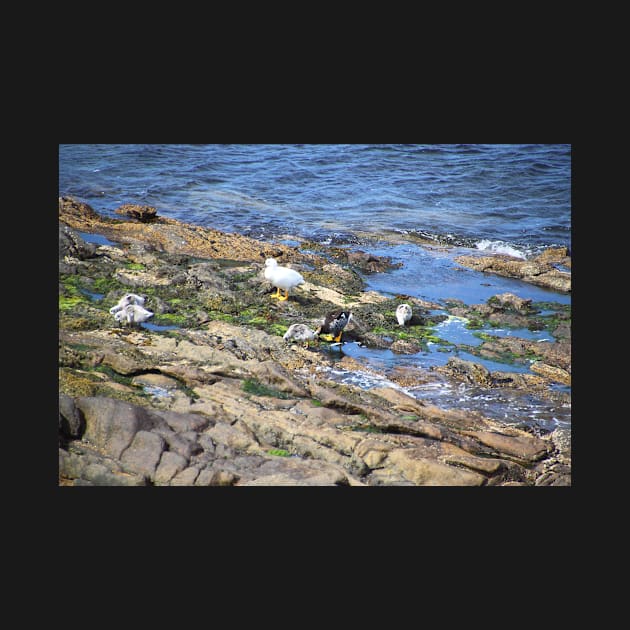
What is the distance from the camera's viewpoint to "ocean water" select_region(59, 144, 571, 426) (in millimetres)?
8297

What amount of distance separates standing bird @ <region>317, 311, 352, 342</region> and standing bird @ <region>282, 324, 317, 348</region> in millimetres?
125

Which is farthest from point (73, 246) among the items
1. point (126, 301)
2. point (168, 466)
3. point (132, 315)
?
point (168, 466)

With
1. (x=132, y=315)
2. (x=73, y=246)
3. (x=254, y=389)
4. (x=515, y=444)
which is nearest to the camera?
(x=515, y=444)

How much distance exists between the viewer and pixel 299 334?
290 inches

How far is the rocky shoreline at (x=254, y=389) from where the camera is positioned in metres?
5.68

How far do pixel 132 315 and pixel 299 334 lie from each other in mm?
1846

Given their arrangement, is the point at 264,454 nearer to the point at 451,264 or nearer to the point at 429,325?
the point at 429,325

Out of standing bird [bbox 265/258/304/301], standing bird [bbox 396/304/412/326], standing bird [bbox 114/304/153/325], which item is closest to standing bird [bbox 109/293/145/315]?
standing bird [bbox 114/304/153/325]

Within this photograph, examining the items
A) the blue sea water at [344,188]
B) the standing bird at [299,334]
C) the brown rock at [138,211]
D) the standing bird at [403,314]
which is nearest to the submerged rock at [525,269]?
the blue sea water at [344,188]

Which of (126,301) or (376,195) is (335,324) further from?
(376,195)

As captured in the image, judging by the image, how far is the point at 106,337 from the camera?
704cm

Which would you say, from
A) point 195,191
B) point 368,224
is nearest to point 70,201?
point 195,191

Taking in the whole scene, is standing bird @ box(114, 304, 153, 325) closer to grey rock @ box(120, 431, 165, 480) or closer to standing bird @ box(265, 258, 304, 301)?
standing bird @ box(265, 258, 304, 301)

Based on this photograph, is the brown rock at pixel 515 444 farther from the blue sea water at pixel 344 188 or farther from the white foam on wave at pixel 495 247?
the white foam on wave at pixel 495 247
